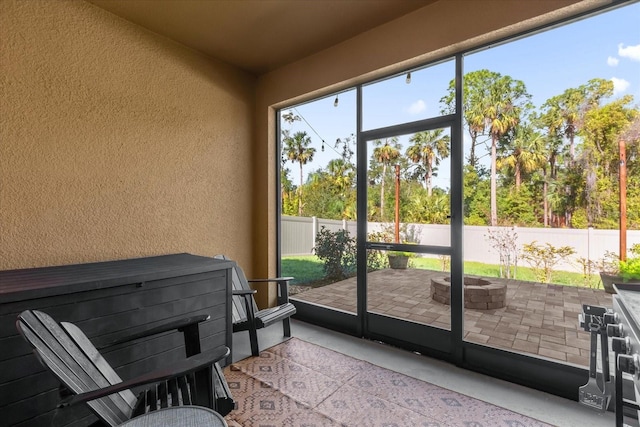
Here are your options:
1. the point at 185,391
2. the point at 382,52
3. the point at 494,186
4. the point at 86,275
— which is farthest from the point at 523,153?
the point at 86,275

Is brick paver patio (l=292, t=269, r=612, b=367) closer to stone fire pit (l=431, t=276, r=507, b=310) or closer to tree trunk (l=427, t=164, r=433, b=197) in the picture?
stone fire pit (l=431, t=276, r=507, b=310)

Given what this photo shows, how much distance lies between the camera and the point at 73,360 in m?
1.42

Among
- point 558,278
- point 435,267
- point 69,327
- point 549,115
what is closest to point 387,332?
point 435,267

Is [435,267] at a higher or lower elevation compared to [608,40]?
lower

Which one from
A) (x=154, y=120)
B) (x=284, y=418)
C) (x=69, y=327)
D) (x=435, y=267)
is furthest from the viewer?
(x=154, y=120)

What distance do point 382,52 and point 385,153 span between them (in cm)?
99

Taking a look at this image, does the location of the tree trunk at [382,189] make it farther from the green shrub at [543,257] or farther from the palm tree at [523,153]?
the green shrub at [543,257]

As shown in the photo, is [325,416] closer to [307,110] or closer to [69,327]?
[69,327]

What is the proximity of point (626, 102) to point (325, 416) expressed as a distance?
298cm

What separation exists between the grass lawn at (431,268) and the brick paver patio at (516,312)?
5 centimetres

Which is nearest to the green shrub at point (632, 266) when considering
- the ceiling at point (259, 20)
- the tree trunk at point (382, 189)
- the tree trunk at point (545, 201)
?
the tree trunk at point (545, 201)

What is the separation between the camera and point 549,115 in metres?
2.38

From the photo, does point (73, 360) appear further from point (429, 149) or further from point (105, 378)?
point (429, 149)

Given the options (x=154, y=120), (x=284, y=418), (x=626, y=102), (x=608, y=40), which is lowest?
(x=284, y=418)
